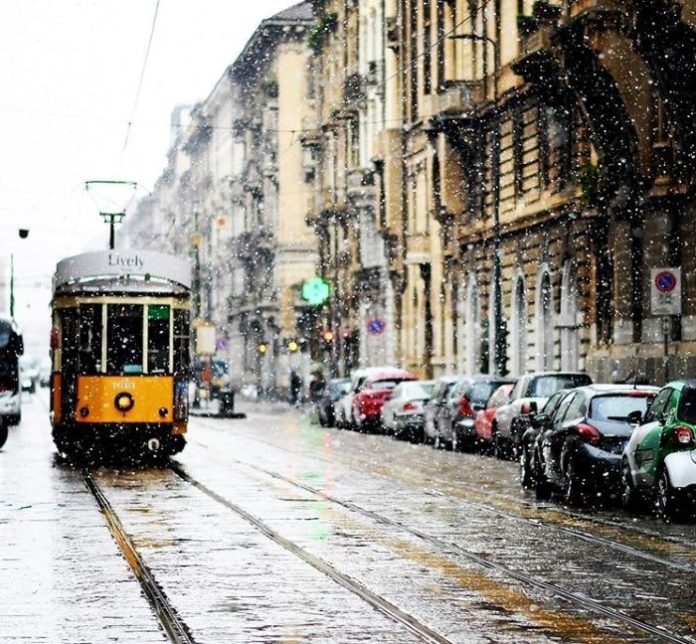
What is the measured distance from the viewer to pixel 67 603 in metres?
12.9

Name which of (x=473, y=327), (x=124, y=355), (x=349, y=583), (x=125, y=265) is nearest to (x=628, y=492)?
(x=349, y=583)

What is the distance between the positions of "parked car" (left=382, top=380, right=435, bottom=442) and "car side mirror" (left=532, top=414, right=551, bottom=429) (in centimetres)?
1848

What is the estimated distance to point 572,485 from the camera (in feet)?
75.4

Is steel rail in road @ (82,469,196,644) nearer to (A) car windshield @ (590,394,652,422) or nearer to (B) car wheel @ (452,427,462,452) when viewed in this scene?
(A) car windshield @ (590,394,652,422)

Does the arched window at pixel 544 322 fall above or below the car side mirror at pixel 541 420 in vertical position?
above

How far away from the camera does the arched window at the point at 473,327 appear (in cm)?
5769

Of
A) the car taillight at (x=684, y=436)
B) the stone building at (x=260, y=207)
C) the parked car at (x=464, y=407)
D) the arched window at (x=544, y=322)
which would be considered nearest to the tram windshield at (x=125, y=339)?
the parked car at (x=464, y=407)

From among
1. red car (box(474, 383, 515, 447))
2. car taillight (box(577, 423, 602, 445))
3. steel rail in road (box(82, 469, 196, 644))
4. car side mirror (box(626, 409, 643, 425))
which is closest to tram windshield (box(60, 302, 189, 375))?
red car (box(474, 383, 515, 447))

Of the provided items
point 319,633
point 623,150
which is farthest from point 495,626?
point 623,150

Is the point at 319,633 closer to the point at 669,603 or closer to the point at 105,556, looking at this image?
the point at 669,603

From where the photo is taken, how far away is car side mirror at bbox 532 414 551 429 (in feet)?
80.2

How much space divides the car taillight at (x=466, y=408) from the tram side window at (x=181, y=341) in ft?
28.3

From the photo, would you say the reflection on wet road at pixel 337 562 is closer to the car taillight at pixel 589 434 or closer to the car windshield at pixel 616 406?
the car taillight at pixel 589 434

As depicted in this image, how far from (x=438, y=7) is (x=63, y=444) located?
101 ft
